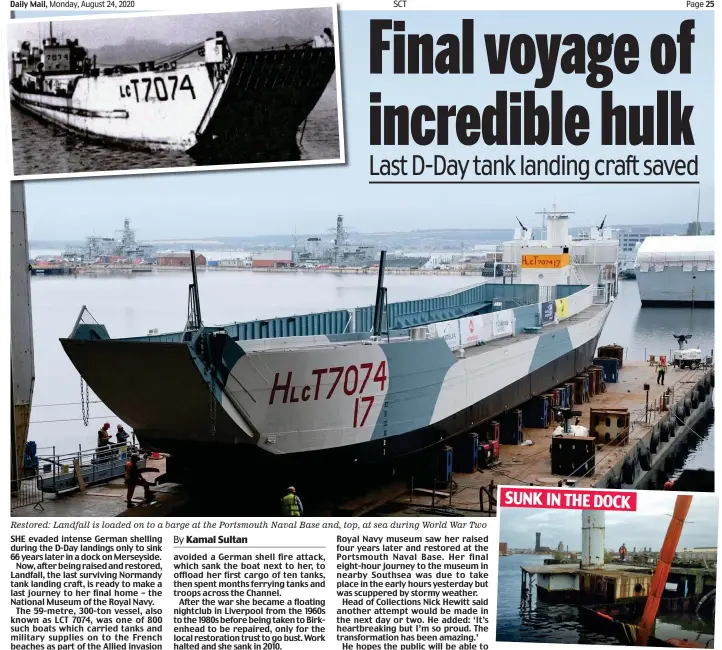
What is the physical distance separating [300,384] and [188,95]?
3.33 m

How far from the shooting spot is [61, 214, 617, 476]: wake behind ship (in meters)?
9.41

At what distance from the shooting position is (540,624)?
856 centimetres

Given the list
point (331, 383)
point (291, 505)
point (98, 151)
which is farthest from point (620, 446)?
point (98, 151)

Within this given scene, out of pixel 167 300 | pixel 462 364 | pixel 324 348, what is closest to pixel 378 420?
pixel 324 348

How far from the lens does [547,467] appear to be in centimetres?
1224

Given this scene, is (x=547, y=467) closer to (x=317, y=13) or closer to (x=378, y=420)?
(x=378, y=420)

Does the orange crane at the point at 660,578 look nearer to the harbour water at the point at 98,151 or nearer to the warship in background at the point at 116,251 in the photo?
the harbour water at the point at 98,151

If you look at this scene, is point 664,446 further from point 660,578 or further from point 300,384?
point 300,384

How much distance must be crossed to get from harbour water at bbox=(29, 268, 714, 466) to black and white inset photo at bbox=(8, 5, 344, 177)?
12.2ft

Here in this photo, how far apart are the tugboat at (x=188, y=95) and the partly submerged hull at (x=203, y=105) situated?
1 centimetres

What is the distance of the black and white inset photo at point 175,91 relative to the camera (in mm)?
9148

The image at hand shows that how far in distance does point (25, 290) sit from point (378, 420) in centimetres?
419
